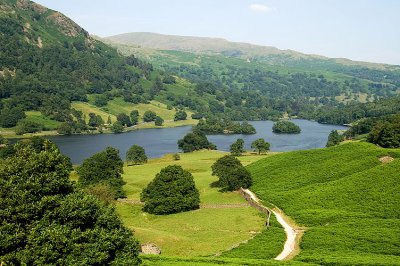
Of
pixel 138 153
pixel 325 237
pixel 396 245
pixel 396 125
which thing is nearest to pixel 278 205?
pixel 325 237

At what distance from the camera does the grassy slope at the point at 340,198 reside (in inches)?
2527

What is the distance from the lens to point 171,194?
10044cm

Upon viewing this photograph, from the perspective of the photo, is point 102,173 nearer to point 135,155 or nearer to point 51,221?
point 135,155

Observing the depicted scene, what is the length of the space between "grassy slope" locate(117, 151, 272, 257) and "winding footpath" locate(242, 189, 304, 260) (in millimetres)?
3612

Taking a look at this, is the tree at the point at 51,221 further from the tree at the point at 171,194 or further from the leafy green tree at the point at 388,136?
the leafy green tree at the point at 388,136

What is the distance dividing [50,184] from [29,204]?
2.74 m

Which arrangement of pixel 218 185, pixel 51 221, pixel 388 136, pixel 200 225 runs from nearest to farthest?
pixel 51 221, pixel 200 225, pixel 218 185, pixel 388 136

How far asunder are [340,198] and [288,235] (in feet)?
66.0

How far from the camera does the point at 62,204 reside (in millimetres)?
38656

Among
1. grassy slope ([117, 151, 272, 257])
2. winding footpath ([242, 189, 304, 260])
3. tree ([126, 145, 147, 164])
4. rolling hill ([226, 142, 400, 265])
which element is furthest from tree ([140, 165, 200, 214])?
tree ([126, 145, 147, 164])

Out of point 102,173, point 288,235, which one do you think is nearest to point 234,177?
point 288,235

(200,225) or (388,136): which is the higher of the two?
(388,136)

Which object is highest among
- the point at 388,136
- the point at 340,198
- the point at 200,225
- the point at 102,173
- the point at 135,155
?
the point at 388,136

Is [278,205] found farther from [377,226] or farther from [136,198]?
[136,198]
